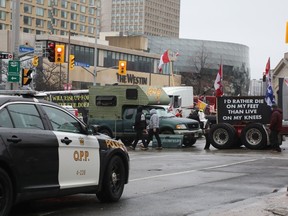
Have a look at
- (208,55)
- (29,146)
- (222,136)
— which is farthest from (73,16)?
(29,146)

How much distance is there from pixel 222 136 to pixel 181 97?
19403 millimetres

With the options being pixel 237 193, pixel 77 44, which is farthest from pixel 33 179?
pixel 77 44

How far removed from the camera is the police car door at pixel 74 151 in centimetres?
788

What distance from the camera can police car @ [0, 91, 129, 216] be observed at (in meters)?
6.97

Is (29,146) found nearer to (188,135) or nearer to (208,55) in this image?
(188,135)

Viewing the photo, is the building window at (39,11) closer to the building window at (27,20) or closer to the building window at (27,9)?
the building window at (27,9)

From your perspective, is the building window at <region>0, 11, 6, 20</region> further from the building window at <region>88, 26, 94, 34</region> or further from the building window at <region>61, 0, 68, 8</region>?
the building window at <region>88, 26, 94, 34</region>

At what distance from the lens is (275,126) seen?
798 inches

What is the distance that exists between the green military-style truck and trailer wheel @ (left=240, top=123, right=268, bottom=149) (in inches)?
120

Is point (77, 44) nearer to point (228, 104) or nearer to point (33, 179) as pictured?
point (228, 104)

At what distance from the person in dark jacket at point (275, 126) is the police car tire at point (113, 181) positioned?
39.0 ft

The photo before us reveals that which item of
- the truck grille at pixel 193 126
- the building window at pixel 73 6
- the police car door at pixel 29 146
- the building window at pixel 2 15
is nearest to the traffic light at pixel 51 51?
the truck grille at pixel 193 126

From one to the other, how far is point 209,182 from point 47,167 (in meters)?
5.18

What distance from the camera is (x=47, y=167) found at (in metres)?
7.52
